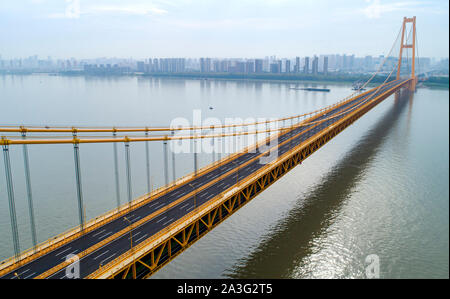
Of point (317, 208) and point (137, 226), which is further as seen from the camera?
point (317, 208)

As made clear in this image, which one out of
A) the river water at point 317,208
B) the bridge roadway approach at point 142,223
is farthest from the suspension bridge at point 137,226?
the river water at point 317,208

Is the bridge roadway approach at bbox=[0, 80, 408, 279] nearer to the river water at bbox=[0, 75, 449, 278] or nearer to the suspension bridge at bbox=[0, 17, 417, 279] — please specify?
the suspension bridge at bbox=[0, 17, 417, 279]

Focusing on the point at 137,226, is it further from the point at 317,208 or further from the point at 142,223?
the point at 317,208

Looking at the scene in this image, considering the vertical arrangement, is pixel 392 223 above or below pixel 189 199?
below

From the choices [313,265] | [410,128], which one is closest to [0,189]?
[313,265]

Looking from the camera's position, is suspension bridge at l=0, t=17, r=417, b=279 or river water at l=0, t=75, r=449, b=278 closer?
suspension bridge at l=0, t=17, r=417, b=279

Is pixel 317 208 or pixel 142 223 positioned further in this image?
pixel 317 208

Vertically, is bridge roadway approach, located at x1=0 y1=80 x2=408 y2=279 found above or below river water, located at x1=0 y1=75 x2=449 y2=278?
above

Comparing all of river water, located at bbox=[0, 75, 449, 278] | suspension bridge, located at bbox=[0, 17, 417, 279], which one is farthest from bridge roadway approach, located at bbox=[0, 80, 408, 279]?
river water, located at bbox=[0, 75, 449, 278]

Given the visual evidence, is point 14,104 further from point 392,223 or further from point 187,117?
point 392,223

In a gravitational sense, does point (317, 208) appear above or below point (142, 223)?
below

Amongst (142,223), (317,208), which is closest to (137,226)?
(142,223)
